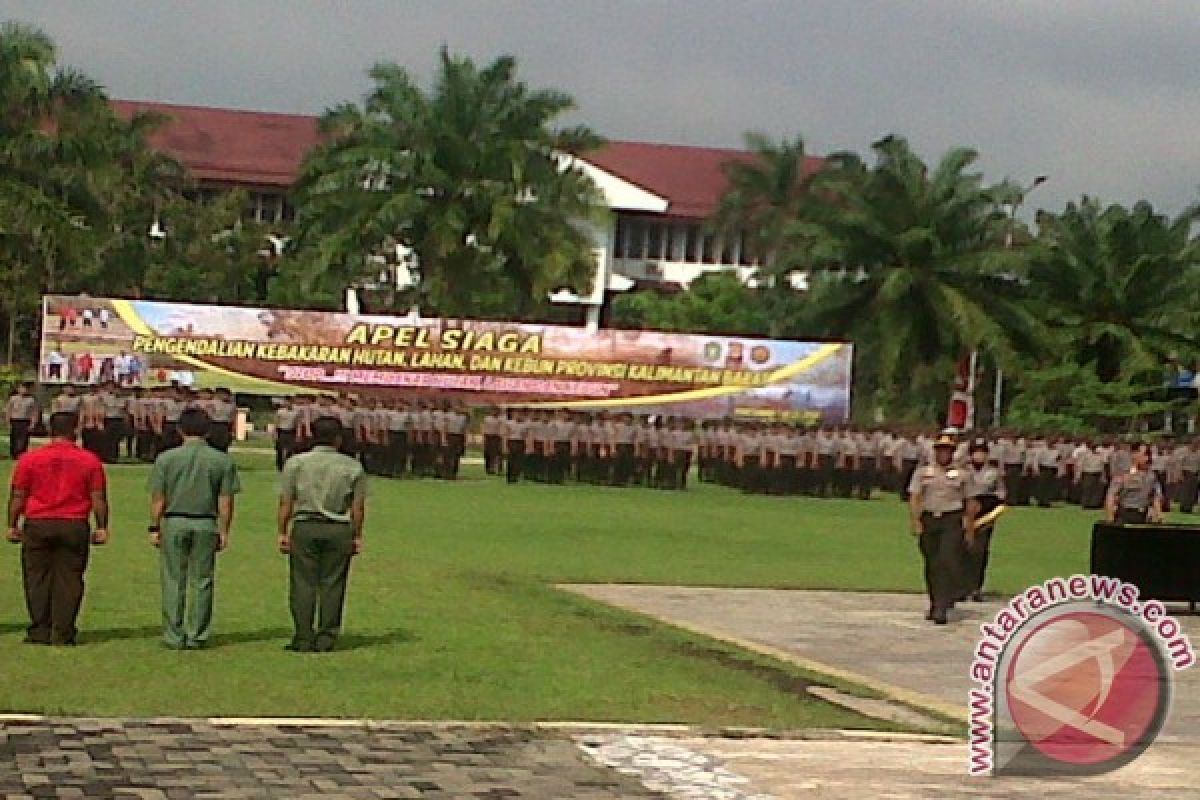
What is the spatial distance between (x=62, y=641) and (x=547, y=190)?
1535 inches

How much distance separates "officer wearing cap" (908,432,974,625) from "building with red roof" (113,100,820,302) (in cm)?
5585

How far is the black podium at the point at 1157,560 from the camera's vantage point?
1938cm

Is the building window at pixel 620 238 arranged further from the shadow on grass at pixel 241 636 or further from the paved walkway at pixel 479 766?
the paved walkway at pixel 479 766

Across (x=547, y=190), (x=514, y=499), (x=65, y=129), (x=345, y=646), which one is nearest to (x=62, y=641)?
(x=345, y=646)

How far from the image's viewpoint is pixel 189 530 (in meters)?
13.5

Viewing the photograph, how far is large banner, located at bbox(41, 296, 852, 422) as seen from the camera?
41.8 meters

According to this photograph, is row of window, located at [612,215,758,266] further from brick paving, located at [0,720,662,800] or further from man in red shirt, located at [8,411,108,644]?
brick paving, located at [0,720,662,800]

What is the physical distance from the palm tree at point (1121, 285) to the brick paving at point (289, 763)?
45267 mm

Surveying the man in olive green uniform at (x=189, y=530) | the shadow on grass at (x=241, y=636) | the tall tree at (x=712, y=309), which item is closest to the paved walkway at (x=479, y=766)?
the man in olive green uniform at (x=189, y=530)

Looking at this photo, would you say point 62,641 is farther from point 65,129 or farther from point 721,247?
point 721,247

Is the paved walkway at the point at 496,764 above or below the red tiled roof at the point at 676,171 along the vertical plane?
below

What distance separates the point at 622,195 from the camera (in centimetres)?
7888

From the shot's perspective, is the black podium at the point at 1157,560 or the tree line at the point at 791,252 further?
the tree line at the point at 791,252

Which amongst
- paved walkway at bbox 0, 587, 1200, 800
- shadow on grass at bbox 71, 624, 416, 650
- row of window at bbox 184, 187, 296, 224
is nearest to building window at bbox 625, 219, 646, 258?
row of window at bbox 184, 187, 296, 224
